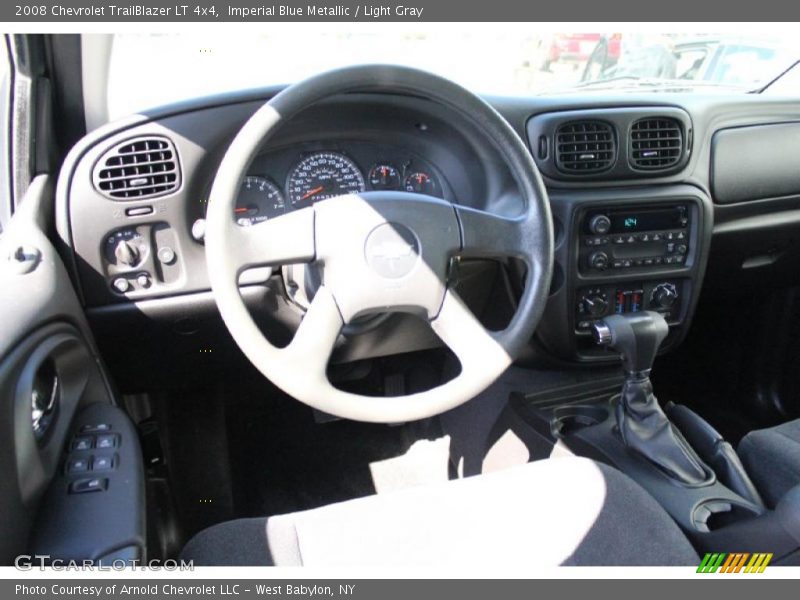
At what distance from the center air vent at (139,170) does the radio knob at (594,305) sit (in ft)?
3.73

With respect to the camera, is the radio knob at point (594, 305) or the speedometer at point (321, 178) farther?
the radio knob at point (594, 305)

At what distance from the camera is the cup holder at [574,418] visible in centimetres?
187

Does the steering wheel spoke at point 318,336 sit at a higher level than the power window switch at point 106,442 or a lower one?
higher

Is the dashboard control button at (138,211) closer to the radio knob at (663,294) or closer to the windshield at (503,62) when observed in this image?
the windshield at (503,62)

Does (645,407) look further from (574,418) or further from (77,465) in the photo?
(77,465)

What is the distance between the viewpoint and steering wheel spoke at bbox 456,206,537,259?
1282 mm

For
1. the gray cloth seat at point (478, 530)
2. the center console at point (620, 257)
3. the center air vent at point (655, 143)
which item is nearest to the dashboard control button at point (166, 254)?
the gray cloth seat at point (478, 530)

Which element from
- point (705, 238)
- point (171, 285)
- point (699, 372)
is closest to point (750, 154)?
point (705, 238)

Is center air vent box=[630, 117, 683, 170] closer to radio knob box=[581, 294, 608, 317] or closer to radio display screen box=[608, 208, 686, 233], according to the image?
radio display screen box=[608, 208, 686, 233]

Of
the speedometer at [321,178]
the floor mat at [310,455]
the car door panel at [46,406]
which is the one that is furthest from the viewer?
the floor mat at [310,455]

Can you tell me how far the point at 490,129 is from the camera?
1.26 meters

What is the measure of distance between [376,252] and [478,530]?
0.54 metres

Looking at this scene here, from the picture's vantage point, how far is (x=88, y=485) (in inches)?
49.3

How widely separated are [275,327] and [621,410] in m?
0.90
